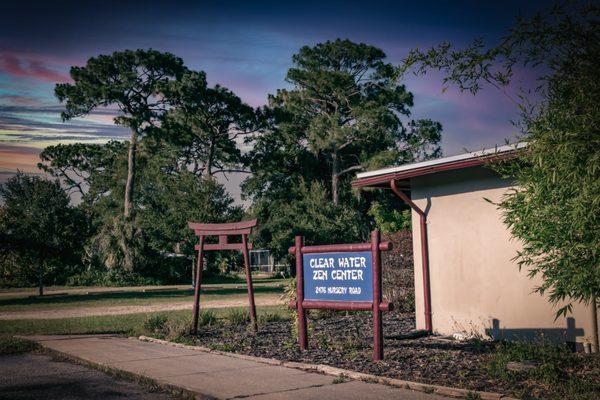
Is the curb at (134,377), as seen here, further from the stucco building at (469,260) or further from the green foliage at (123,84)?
the green foliage at (123,84)

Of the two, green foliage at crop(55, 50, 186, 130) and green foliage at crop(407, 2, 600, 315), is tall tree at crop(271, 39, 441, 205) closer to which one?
green foliage at crop(55, 50, 186, 130)

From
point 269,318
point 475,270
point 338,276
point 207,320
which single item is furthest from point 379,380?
point 269,318

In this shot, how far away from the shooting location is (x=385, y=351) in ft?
30.8

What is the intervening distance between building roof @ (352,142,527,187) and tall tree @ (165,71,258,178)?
1332 inches

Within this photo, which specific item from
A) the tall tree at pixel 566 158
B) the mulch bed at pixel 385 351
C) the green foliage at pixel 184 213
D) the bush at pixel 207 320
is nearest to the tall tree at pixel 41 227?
the green foliage at pixel 184 213

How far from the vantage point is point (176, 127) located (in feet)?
147

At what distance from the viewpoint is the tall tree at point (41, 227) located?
92.5 ft

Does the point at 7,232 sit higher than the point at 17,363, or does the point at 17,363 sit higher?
the point at 7,232

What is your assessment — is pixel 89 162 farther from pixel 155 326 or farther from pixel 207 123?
pixel 155 326

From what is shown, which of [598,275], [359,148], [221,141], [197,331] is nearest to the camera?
[598,275]

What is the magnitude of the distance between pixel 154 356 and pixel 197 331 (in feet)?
10.3

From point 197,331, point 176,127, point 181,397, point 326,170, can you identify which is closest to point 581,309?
point 181,397

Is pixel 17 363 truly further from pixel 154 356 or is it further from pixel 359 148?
pixel 359 148

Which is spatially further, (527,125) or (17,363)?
Result: (17,363)
